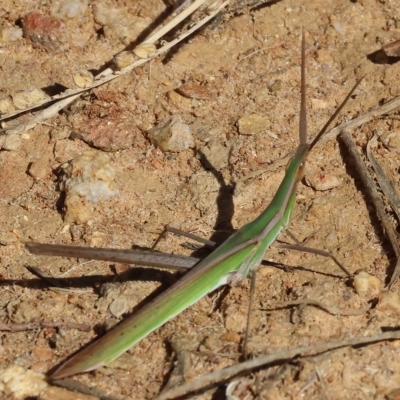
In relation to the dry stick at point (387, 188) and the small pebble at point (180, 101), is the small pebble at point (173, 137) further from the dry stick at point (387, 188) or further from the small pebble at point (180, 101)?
the dry stick at point (387, 188)

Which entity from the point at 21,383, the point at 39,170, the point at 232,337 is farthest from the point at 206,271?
the point at 39,170

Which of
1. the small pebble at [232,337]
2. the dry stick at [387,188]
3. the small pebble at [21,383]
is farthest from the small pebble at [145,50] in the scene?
the small pebble at [21,383]

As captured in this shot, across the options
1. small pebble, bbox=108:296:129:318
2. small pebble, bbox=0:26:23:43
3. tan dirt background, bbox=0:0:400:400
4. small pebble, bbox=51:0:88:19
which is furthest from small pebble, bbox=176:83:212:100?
small pebble, bbox=108:296:129:318

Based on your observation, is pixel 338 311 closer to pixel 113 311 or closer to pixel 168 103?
pixel 113 311

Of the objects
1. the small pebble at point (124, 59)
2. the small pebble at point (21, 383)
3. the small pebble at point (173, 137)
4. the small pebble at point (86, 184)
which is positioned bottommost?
the small pebble at point (21, 383)

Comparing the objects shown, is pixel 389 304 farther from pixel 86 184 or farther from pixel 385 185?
pixel 86 184
